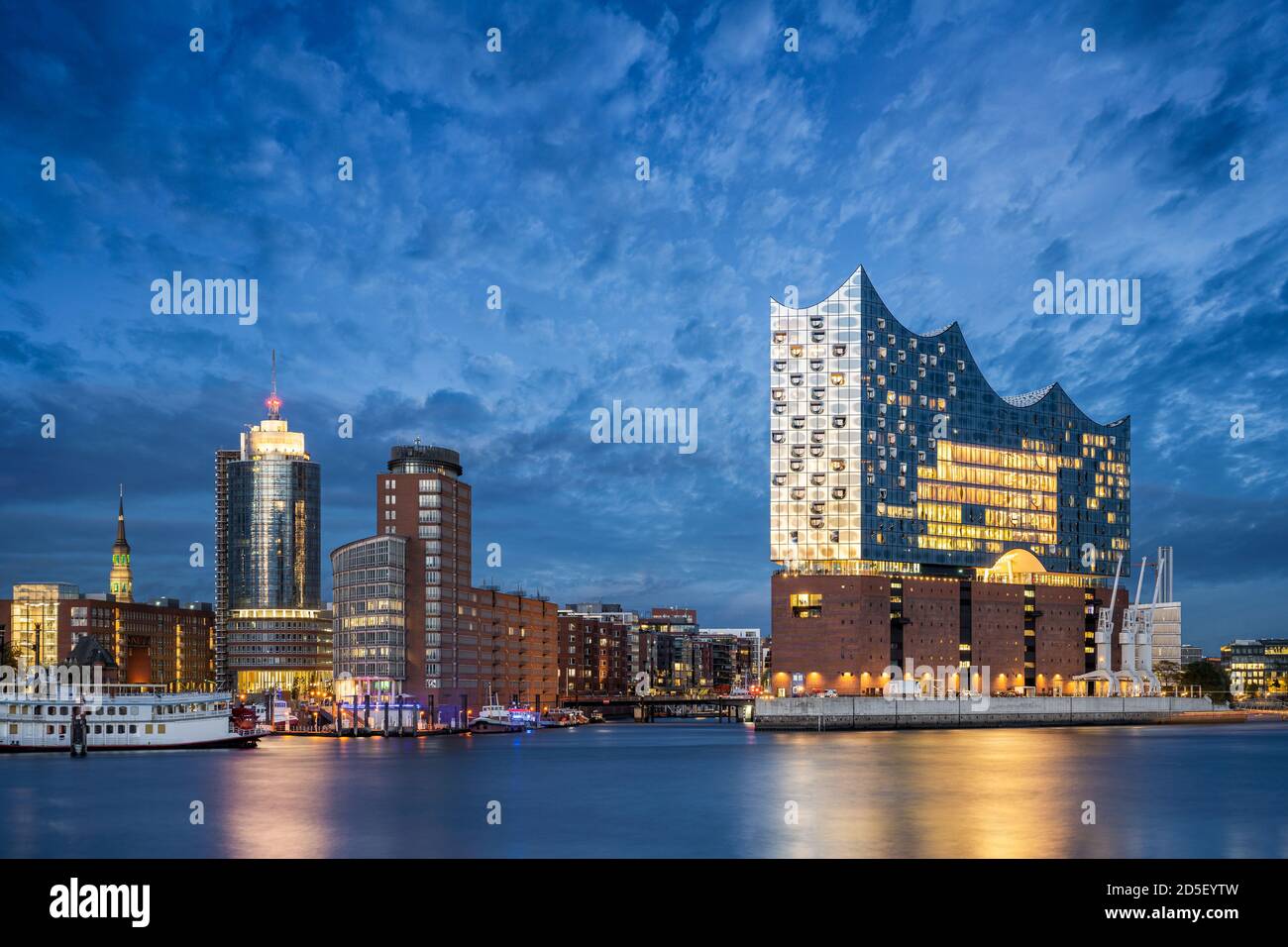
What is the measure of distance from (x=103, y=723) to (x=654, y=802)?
247 ft

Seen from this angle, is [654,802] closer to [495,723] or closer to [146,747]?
[146,747]

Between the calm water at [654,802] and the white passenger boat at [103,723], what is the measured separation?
2.91 meters

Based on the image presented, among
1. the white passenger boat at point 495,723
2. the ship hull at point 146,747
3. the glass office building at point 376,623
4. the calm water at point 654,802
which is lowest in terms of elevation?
the white passenger boat at point 495,723

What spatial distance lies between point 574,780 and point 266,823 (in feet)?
108

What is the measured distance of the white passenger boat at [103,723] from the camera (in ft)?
424

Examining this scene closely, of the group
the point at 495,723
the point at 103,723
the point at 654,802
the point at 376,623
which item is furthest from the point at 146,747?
the point at 654,802

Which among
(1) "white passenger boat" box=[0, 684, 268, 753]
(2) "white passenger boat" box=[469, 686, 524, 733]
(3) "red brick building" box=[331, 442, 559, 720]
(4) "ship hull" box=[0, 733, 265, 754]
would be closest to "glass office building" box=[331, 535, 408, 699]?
(3) "red brick building" box=[331, 442, 559, 720]

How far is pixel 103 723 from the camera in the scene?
132 m

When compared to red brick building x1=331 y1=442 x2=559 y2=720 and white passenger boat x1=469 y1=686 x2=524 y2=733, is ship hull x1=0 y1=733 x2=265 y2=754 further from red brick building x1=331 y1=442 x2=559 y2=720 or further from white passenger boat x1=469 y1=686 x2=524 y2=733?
white passenger boat x1=469 y1=686 x2=524 y2=733

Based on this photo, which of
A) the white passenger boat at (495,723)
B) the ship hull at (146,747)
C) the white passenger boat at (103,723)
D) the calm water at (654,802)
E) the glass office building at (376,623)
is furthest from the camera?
the white passenger boat at (495,723)

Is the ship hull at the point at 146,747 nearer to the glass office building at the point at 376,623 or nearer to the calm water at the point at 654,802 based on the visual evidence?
the calm water at the point at 654,802

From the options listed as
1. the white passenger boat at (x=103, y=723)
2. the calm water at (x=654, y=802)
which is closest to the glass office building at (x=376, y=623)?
the calm water at (x=654, y=802)

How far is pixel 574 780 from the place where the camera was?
322ft
